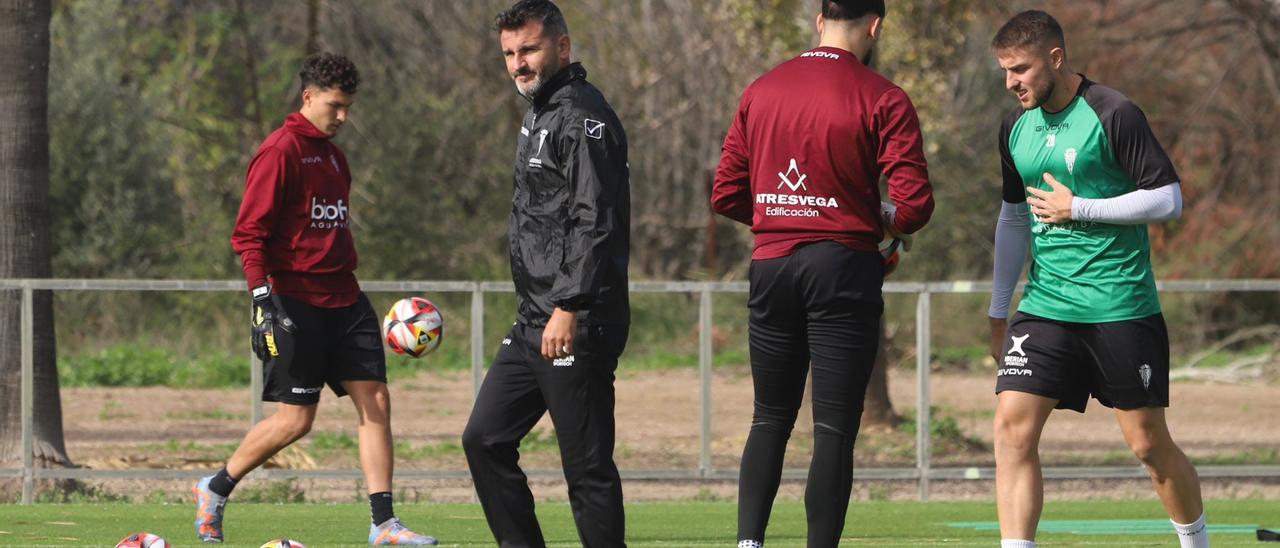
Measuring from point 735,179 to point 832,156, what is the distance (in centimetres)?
49

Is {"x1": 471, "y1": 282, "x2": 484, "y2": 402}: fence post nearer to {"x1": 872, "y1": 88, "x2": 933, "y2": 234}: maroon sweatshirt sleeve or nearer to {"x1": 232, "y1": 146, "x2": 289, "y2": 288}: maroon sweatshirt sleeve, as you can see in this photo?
{"x1": 232, "y1": 146, "x2": 289, "y2": 288}: maroon sweatshirt sleeve

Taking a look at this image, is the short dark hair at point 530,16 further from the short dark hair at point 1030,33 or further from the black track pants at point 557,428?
the short dark hair at point 1030,33

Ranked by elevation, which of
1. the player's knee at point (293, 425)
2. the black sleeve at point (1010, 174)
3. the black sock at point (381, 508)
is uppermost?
the black sleeve at point (1010, 174)

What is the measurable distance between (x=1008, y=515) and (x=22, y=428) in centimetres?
759

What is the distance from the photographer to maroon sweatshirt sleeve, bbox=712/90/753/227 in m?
6.34

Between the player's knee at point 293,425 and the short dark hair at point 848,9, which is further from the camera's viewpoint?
the player's knee at point 293,425

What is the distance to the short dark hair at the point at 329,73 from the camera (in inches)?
336

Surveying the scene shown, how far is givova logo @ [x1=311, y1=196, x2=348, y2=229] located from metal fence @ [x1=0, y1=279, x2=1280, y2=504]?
9.24 ft

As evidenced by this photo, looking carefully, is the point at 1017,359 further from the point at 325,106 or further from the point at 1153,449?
the point at 325,106

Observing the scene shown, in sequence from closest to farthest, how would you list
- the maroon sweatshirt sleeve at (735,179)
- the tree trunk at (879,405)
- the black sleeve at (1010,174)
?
the maroon sweatshirt sleeve at (735,179) → the black sleeve at (1010,174) → the tree trunk at (879,405)

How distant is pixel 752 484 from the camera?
6.27 m

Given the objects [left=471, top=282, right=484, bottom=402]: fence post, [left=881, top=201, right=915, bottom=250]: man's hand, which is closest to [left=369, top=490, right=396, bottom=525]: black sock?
[left=881, top=201, right=915, bottom=250]: man's hand

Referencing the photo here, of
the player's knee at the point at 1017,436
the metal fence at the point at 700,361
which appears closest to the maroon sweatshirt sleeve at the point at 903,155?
the player's knee at the point at 1017,436

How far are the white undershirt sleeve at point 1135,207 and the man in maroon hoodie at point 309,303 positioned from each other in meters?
3.61
